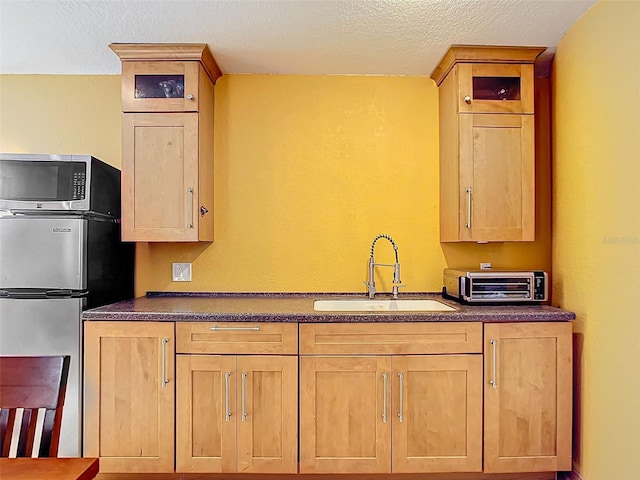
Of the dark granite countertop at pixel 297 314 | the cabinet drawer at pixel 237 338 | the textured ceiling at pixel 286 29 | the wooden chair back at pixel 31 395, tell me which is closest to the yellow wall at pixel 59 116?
the textured ceiling at pixel 286 29

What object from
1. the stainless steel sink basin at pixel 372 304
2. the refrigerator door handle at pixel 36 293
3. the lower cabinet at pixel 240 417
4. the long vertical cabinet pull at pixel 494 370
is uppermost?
the refrigerator door handle at pixel 36 293

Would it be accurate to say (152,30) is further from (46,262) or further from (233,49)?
(46,262)

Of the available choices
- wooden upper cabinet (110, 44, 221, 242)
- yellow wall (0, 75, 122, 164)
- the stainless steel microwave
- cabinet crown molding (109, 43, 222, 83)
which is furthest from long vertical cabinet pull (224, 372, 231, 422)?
cabinet crown molding (109, 43, 222, 83)

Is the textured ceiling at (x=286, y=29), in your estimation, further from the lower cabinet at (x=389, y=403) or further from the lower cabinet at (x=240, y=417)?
the lower cabinet at (x=240, y=417)

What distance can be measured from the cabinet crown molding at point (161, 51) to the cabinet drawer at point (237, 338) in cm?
146

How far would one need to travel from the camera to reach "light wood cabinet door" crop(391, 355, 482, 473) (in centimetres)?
197

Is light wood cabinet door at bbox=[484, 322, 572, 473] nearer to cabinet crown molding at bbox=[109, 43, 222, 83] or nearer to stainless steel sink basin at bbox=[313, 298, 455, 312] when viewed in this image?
stainless steel sink basin at bbox=[313, 298, 455, 312]

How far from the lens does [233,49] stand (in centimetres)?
231

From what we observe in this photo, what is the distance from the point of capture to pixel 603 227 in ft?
6.30

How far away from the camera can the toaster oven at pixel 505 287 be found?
2225 mm

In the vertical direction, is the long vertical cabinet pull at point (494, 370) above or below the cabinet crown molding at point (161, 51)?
below

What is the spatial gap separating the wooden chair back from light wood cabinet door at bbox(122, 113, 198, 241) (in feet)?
3.93

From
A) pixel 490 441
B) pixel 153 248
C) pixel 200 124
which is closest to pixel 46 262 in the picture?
pixel 153 248

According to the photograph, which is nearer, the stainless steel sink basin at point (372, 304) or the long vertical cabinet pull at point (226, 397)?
the long vertical cabinet pull at point (226, 397)
